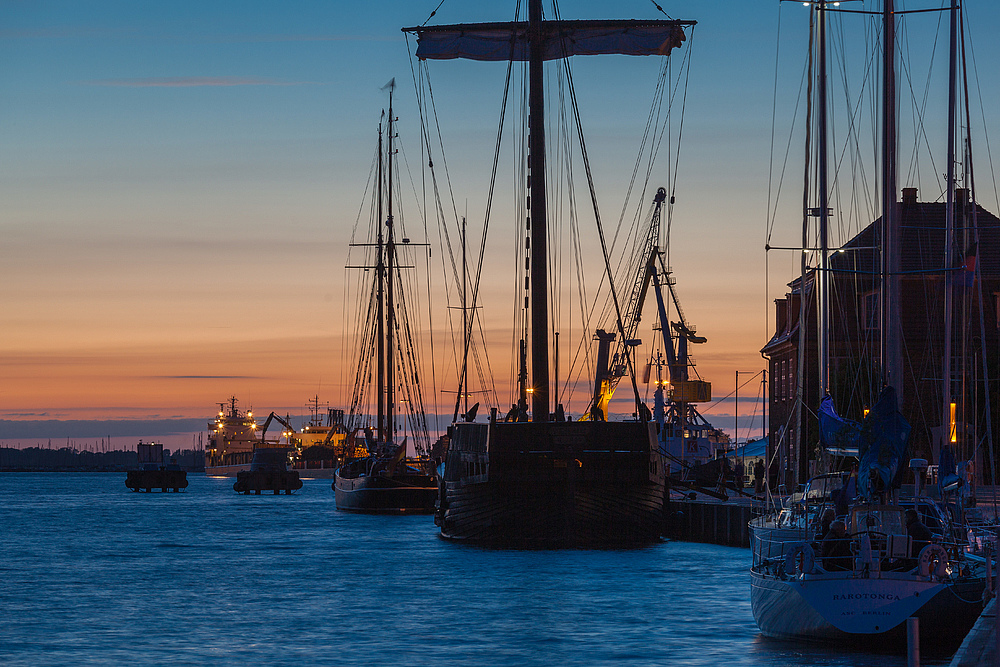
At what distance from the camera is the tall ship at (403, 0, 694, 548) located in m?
40.9

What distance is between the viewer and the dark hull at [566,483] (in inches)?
1604

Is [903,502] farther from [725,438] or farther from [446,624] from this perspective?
[725,438]

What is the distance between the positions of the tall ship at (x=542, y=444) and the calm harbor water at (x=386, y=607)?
1130 mm

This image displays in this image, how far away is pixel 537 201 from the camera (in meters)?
44.7

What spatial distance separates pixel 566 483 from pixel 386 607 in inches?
322

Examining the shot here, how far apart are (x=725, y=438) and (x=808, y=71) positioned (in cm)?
6380

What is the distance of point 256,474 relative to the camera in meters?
140

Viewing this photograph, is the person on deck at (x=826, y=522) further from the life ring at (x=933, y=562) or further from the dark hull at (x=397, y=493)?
the dark hull at (x=397, y=493)

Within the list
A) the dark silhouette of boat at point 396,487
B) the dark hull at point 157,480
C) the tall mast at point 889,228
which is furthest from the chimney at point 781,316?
the dark hull at point 157,480

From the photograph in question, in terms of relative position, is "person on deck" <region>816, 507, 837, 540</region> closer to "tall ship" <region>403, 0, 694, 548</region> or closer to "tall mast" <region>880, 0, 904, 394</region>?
"tall mast" <region>880, 0, 904, 394</region>

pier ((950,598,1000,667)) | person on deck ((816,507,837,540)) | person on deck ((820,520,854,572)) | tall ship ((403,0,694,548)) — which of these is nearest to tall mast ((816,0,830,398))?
tall ship ((403,0,694,548))

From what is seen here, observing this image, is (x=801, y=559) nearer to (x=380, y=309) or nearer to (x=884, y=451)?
(x=884, y=451)

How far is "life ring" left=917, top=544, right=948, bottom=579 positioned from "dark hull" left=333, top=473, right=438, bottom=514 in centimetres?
5874

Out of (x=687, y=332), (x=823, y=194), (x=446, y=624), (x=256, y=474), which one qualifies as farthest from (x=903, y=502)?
(x=256, y=474)
